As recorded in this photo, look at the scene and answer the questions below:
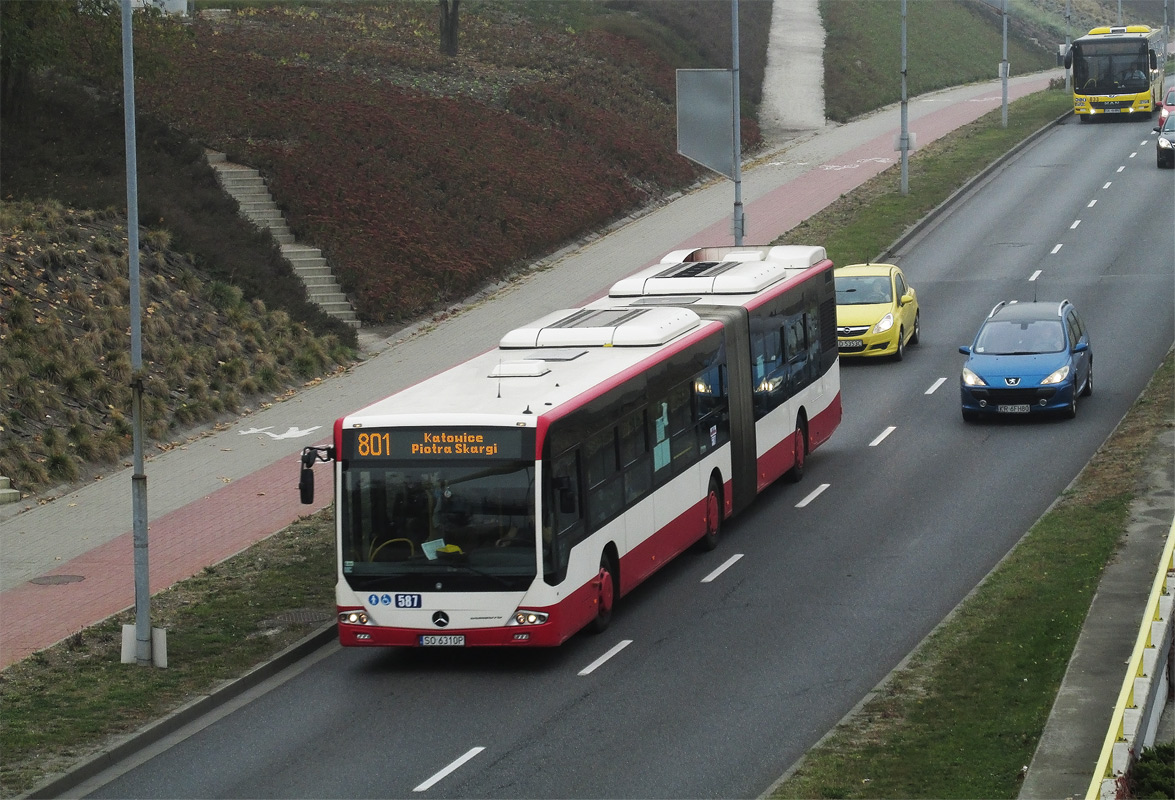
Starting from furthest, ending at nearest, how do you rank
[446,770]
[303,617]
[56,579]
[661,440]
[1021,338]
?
1. [1021,338]
2. [56,579]
3. [661,440]
4. [303,617]
5. [446,770]

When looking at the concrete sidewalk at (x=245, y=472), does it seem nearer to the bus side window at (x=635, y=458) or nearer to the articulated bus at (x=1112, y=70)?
the bus side window at (x=635, y=458)

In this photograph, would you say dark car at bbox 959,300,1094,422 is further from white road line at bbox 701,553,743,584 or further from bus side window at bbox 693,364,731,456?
white road line at bbox 701,553,743,584

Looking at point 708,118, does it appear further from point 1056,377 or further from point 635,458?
point 635,458

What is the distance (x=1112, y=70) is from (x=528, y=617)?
5190 centimetres

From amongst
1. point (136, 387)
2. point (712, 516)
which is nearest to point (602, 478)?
point (712, 516)

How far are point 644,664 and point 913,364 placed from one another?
1644 cm

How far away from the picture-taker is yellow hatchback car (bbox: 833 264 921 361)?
3102 cm

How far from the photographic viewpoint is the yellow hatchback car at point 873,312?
3102cm

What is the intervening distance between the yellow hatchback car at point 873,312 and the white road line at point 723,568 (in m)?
11.3

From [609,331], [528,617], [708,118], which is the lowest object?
[528,617]

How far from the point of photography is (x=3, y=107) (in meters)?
33.8

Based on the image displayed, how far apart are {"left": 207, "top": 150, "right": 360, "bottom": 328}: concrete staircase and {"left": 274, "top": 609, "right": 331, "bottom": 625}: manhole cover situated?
1643cm

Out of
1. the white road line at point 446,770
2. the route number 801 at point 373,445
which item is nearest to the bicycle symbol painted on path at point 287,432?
the route number 801 at point 373,445

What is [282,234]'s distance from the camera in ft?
118
